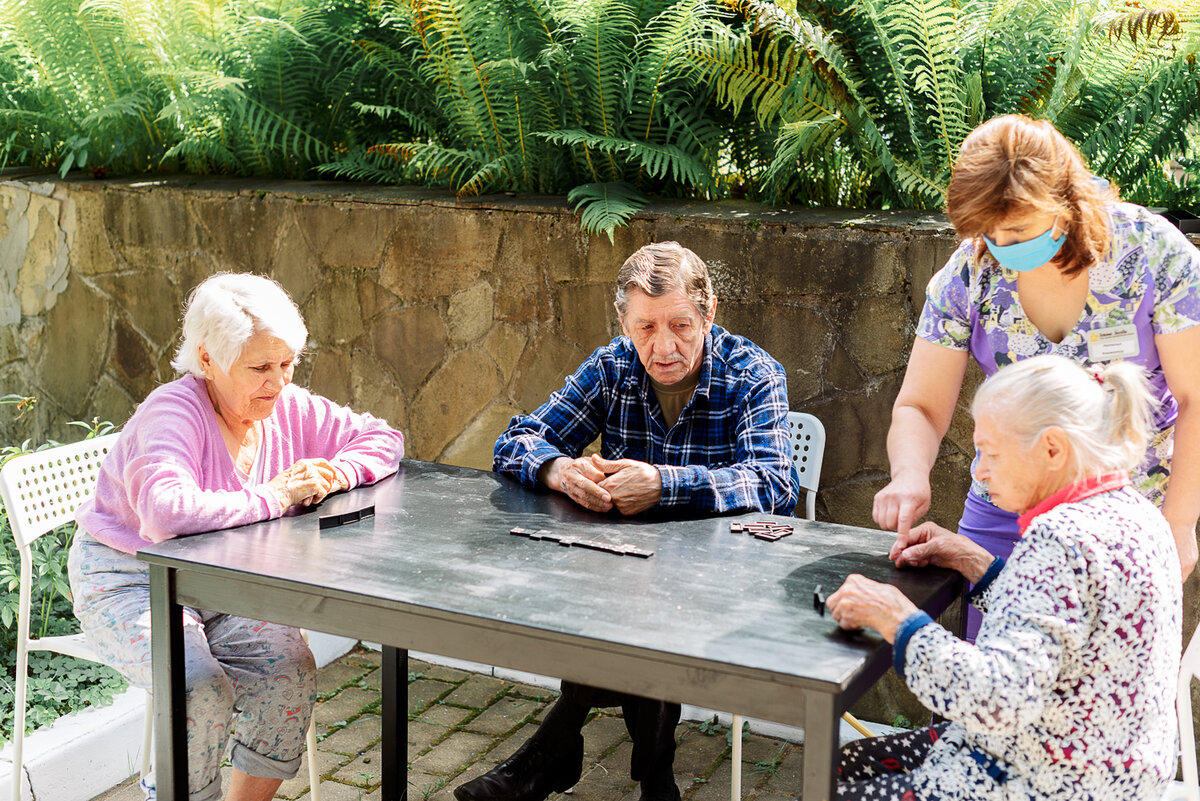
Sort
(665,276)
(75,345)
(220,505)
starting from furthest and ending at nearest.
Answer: (75,345), (665,276), (220,505)

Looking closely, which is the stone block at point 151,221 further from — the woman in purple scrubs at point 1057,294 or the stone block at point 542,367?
the woman in purple scrubs at point 1057,294

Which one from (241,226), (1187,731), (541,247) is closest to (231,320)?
(541,247)

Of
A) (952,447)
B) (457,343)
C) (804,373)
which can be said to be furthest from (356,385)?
(952,447)

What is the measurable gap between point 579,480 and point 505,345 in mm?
1384

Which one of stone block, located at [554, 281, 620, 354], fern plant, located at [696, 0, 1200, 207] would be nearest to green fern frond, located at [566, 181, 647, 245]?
stone block, located at [554, 281, 620, 354]

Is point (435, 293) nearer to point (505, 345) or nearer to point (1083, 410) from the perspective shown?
point (505, 345)

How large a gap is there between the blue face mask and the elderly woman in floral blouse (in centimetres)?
40

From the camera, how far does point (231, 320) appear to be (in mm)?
2600

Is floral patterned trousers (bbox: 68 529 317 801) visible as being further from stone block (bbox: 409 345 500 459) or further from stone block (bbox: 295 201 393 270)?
stone block (bbox: 295 201 393 270)

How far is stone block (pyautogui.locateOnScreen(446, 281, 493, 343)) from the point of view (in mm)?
3934

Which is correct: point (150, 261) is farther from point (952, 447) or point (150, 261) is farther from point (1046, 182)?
point (1046, 182)

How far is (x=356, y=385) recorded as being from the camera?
168 inches

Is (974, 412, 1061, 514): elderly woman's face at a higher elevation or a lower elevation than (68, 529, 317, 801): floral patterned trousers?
higher

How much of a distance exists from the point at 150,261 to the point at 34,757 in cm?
224
